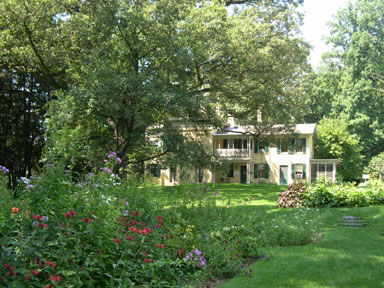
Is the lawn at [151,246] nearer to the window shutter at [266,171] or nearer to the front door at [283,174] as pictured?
the front door at [283,174]

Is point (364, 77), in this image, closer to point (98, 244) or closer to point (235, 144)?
point (235, 144)

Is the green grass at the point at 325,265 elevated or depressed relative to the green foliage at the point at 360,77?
depressed

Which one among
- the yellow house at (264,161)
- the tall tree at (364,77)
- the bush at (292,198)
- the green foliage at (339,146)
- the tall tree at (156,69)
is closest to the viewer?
the bush at (292,198)

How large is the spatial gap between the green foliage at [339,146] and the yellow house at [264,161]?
2.10 meters

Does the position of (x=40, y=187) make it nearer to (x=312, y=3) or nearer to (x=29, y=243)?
(x=29, y=243)

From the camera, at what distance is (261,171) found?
34.5m

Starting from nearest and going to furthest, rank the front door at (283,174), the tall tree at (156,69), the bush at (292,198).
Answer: the bush at (292,198) → the tall tree at (156,69) → the front door at (283,174)

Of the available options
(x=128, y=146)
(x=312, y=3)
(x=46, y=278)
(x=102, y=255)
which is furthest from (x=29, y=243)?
(x=312, y=3)

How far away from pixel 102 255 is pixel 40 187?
1.27 m

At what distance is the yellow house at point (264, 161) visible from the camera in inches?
1305

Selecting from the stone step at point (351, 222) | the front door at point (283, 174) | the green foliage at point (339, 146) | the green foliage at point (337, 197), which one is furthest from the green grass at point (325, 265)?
the green foliage at point (339, 146)

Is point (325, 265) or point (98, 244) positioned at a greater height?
point (98, 244)

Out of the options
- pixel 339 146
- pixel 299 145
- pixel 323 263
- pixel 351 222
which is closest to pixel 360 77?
pixel 339 146

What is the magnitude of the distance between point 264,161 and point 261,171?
1.02 meters
